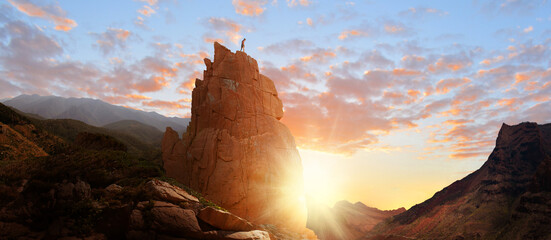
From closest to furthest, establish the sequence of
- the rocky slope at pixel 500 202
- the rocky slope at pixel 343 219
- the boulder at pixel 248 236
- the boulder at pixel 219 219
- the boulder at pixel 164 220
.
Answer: the boulder at pixel 164 220, the boulder at pixel 219 219, the boulder at pixel 248 236, the rocky slope at pixel 500 202, the rocky slope at pixel 343 219

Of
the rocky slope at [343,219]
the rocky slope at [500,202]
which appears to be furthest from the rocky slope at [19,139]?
the rocky slope at [500,202]

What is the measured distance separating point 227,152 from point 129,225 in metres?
15.1

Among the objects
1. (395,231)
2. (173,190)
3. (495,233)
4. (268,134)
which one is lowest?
(395,231)

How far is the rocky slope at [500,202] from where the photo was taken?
7650 centimetres

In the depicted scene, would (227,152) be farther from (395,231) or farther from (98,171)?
(395,231)

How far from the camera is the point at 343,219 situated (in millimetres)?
140375

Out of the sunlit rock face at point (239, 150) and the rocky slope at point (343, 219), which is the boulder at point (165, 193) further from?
the rocky slope at point (343, 219)

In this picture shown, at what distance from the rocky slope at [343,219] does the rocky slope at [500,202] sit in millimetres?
12726

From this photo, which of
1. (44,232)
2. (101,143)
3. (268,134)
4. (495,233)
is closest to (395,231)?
(495,233)

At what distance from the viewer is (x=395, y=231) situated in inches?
4488

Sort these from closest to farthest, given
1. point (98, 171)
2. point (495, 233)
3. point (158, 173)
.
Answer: point (98, 171) < point (158, 173) < point (495, 233)

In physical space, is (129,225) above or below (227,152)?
below

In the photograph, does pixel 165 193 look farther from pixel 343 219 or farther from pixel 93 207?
pixel 343 219

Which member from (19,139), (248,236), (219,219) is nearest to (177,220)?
(219,219)
